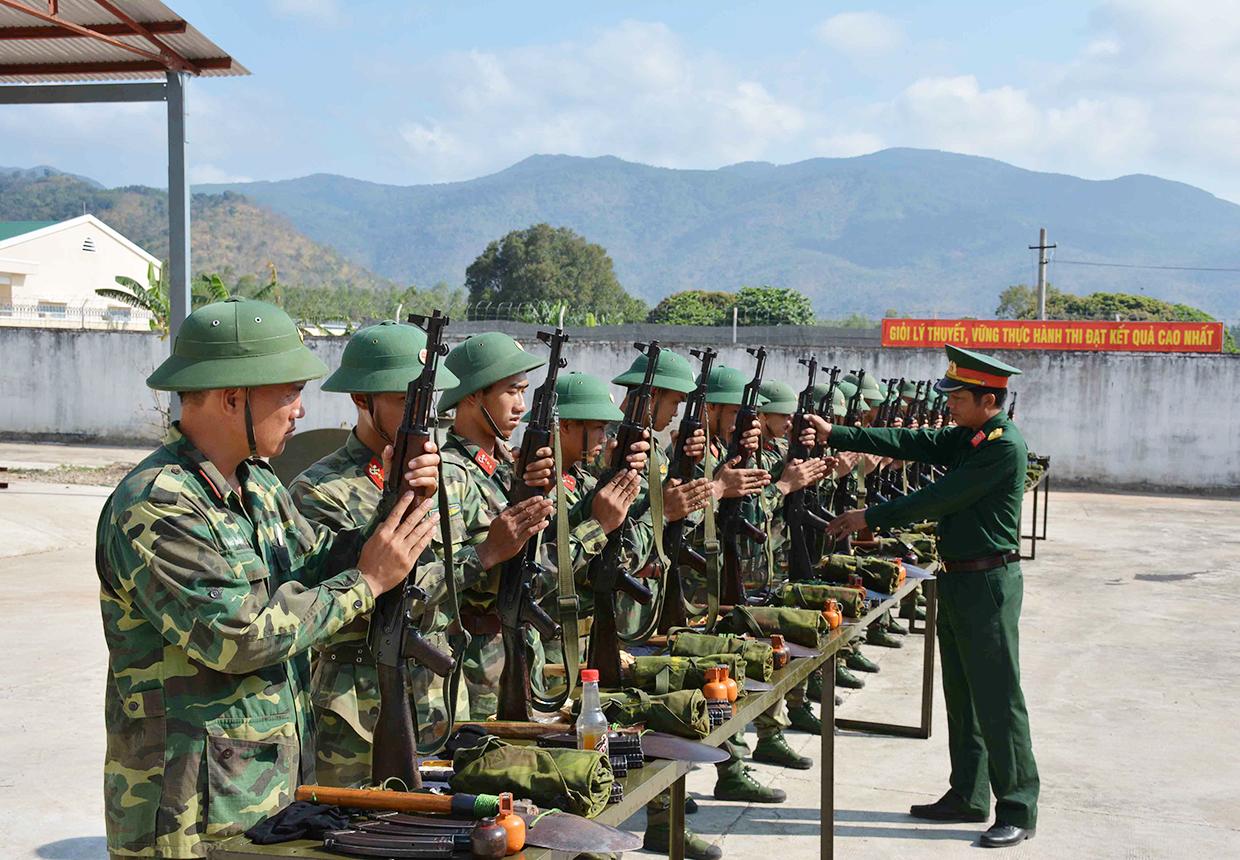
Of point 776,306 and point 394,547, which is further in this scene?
point 776,306

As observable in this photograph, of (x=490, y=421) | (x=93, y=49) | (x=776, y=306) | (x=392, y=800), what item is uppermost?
(x=93, y=49)

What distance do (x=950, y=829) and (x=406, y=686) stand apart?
3801mm

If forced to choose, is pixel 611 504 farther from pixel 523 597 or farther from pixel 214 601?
pixel 214 601

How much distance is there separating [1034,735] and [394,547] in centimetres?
578

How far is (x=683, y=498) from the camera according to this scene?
5.49 m

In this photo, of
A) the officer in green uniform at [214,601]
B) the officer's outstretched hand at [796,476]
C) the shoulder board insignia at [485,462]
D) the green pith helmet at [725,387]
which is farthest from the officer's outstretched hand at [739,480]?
the officer in green uniform at [214,601]

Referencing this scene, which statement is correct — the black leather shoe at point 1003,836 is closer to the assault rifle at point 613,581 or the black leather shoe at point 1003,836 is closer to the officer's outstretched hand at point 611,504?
the assault rifle at point 613,581

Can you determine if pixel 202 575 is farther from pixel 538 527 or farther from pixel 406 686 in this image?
pixel 538 527

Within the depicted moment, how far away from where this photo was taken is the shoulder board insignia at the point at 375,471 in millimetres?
4066

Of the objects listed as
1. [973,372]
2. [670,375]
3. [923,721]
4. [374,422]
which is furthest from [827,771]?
[374,422]

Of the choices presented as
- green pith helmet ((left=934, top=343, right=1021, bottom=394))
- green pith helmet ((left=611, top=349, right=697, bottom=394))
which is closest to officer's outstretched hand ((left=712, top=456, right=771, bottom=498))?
green pith helmet ((left=611, top=349, right=697, bottom=394))

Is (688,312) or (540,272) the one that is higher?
(540,272)

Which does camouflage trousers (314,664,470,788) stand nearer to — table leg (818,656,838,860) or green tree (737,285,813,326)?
table leg (818,656,838,860)

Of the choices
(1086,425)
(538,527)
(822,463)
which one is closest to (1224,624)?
(822,463)
